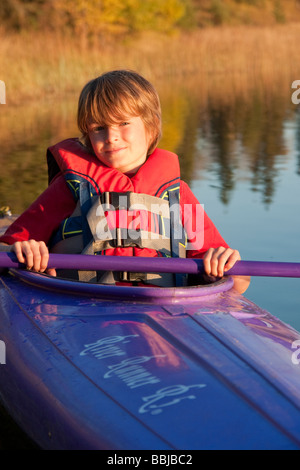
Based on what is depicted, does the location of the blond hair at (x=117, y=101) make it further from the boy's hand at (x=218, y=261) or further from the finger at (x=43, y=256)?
the boy's hand at (x=218, y=261)

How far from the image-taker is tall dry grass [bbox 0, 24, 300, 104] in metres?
15.0

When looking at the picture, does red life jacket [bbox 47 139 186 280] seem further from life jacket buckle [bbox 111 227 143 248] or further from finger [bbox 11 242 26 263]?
finger [bbox 11 242 26 263]

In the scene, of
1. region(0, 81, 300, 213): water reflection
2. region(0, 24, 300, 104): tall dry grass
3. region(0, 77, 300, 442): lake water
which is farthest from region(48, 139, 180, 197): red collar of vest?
→ region(0, 24, 300, 104): tall dry grass

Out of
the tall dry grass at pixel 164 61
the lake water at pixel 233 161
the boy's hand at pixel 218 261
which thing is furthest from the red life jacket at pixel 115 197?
the tall dry grass at pixel 164 61

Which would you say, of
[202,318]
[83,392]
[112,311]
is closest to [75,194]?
[112,311]

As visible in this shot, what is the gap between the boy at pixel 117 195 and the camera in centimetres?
295

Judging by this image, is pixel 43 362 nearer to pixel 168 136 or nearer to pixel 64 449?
pixel 64 449

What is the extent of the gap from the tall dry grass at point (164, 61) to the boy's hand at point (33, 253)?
10201 mm

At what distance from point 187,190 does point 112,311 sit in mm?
846

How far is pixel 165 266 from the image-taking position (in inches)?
105

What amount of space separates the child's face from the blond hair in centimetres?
3

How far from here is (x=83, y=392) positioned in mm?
2115

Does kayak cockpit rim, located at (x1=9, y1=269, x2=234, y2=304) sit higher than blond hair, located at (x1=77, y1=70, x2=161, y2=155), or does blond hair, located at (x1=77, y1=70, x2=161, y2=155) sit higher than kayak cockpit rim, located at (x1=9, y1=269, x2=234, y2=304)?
blond hair, located at (x1=77, y1=70, x2=161, y2=155)
